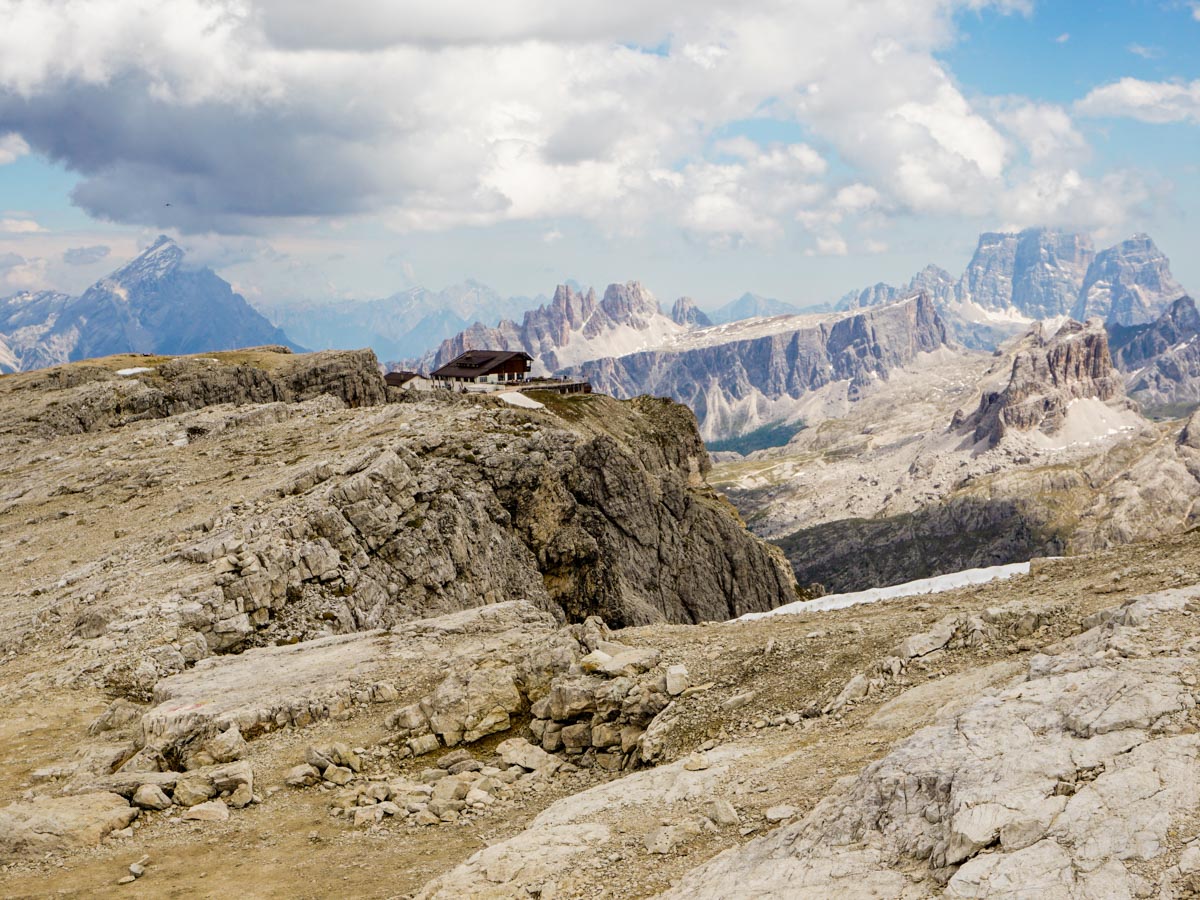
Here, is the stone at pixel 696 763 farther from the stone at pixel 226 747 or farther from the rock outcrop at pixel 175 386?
the rock outcrop at pixel 175 386

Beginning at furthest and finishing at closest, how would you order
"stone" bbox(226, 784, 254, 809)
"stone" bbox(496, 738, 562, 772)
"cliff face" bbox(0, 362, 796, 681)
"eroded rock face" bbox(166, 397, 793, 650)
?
1. "eroded rock face" bbox(166, 397, 793, 650)
2. "cliff face" bbox(0, 362, 796, 681)
3. "stone" bbox(496, 738, 562, 772)
4. "stone" bbox(226, 784, 254, 809)

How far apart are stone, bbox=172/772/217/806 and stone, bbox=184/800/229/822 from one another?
44 centimetres

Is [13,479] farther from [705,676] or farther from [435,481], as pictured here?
[705,676]

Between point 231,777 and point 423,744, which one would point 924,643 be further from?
point 231,777

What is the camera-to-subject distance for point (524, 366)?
465ft

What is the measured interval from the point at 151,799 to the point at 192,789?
95 centimetres

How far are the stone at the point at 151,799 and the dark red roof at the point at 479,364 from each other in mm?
113730

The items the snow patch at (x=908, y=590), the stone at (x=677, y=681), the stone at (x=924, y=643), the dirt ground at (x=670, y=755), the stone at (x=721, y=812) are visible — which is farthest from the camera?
the snow patch at (x=908, y=590)

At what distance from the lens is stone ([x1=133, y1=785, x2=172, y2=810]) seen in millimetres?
21406

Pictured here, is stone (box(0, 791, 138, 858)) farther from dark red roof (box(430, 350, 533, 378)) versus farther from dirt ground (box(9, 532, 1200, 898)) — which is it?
dark red roof (box(430, 350, 533, 378))

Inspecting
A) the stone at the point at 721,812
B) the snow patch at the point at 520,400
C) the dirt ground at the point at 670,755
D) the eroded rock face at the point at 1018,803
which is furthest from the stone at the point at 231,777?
the snow patch at the point at 520,400

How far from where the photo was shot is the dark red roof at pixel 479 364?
136 m

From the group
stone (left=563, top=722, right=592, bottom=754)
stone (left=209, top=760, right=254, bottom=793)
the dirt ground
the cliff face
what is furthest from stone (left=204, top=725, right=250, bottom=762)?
the cliff face

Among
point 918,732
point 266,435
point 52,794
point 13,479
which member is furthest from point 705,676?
point 13,479
